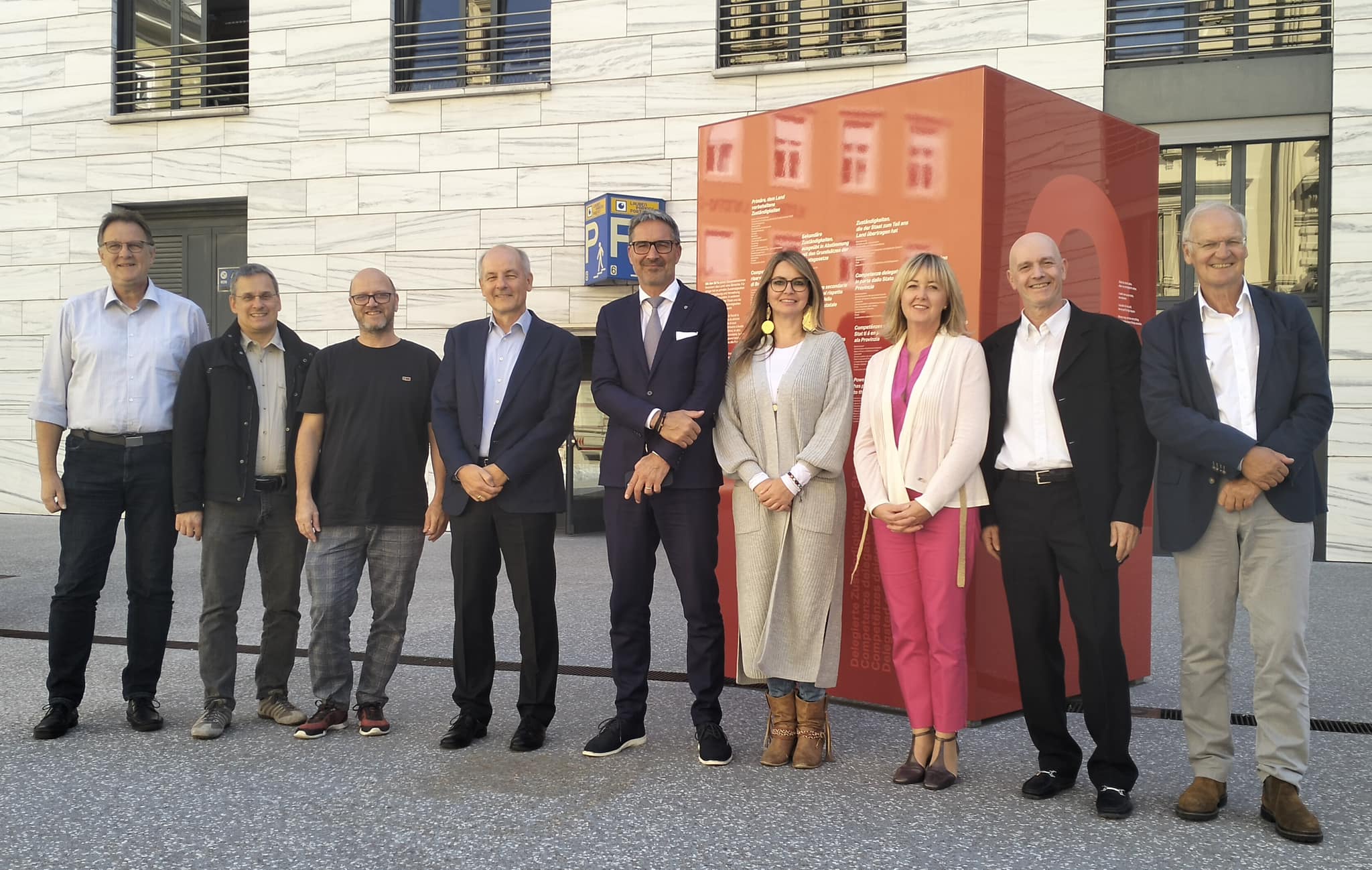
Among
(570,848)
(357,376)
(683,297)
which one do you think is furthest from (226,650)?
(683,297)

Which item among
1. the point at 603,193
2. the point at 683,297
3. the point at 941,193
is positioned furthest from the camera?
the point at 603,193

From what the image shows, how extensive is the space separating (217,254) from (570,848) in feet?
39.8

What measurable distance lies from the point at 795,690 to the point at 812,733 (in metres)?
0.18

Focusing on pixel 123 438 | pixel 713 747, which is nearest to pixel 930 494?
pixel 713 747

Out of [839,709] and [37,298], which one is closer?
[839,709]

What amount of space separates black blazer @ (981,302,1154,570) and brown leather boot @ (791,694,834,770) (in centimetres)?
125

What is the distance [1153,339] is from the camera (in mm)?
3766

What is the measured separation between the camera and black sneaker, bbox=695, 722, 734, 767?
13.9ft

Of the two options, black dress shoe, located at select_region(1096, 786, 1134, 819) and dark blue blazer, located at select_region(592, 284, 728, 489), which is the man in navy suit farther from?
black dress shoe, located at select_region(1096, 786, 1134, 819)

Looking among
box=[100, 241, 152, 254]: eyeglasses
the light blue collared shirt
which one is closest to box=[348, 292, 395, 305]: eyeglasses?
the light blue collared shirt

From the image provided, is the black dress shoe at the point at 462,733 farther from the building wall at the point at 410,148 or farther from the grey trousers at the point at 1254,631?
the building wall at the point at 410,148

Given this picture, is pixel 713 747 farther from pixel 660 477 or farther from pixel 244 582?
pixel 244 582

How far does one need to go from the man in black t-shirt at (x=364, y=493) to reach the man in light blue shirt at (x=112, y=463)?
65cm

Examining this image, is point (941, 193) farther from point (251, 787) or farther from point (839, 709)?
point (251, 787)
